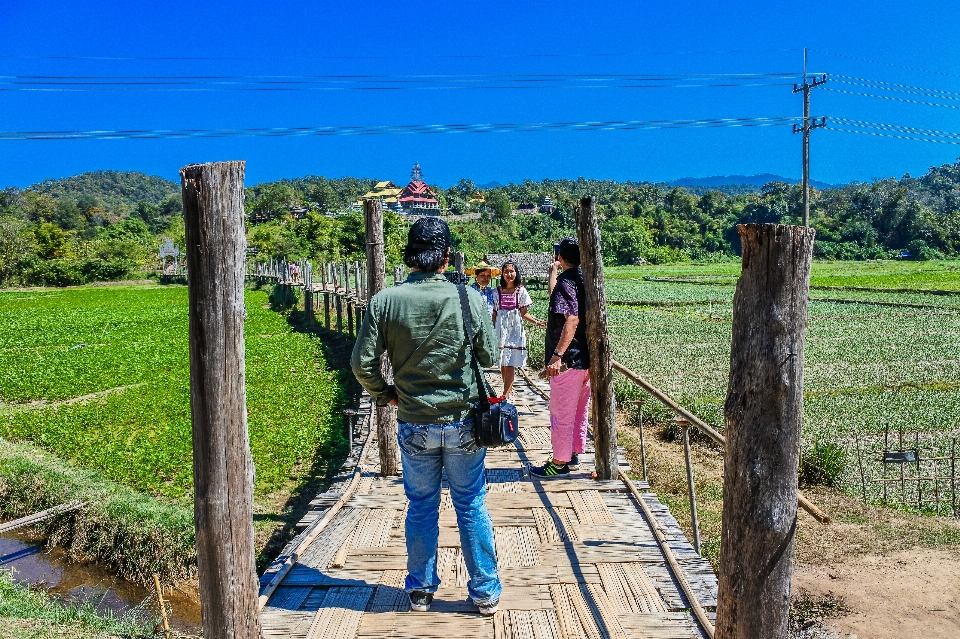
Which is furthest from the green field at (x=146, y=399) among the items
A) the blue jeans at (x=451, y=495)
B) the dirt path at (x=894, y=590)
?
the dirt path at (x=894, y=590)

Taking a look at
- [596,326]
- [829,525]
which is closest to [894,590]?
[829,525]

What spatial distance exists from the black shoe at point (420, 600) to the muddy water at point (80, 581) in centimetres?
267

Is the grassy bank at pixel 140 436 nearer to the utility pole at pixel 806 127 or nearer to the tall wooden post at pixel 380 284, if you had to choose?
the tall wooden post at pixel 380 284

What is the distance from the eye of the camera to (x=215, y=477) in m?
2.45

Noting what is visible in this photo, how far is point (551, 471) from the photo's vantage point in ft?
16.0

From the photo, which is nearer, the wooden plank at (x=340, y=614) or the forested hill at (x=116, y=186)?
the wooden plank at (x=340, y=614)

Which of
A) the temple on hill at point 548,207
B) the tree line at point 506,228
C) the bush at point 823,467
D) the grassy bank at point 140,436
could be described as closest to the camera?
the grassy bank at point 140,436

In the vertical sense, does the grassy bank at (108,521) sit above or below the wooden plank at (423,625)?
below

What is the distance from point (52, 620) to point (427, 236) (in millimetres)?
3341

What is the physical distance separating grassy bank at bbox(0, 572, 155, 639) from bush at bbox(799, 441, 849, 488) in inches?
233

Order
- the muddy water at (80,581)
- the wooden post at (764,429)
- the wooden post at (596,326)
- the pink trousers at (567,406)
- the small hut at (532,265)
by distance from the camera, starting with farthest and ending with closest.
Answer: the small hut at (532,265), the muddy water at (80,581), the pink trousers at (567,406), the wooden post at (596,326), the wooden post at (764,429)

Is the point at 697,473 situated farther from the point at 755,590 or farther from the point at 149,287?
the point at 149,287

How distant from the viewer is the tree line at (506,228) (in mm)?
43719

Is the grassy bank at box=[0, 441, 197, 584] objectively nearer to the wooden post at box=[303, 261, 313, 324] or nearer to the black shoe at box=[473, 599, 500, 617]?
the black shoe at box=[473, 599, 500, 617]
